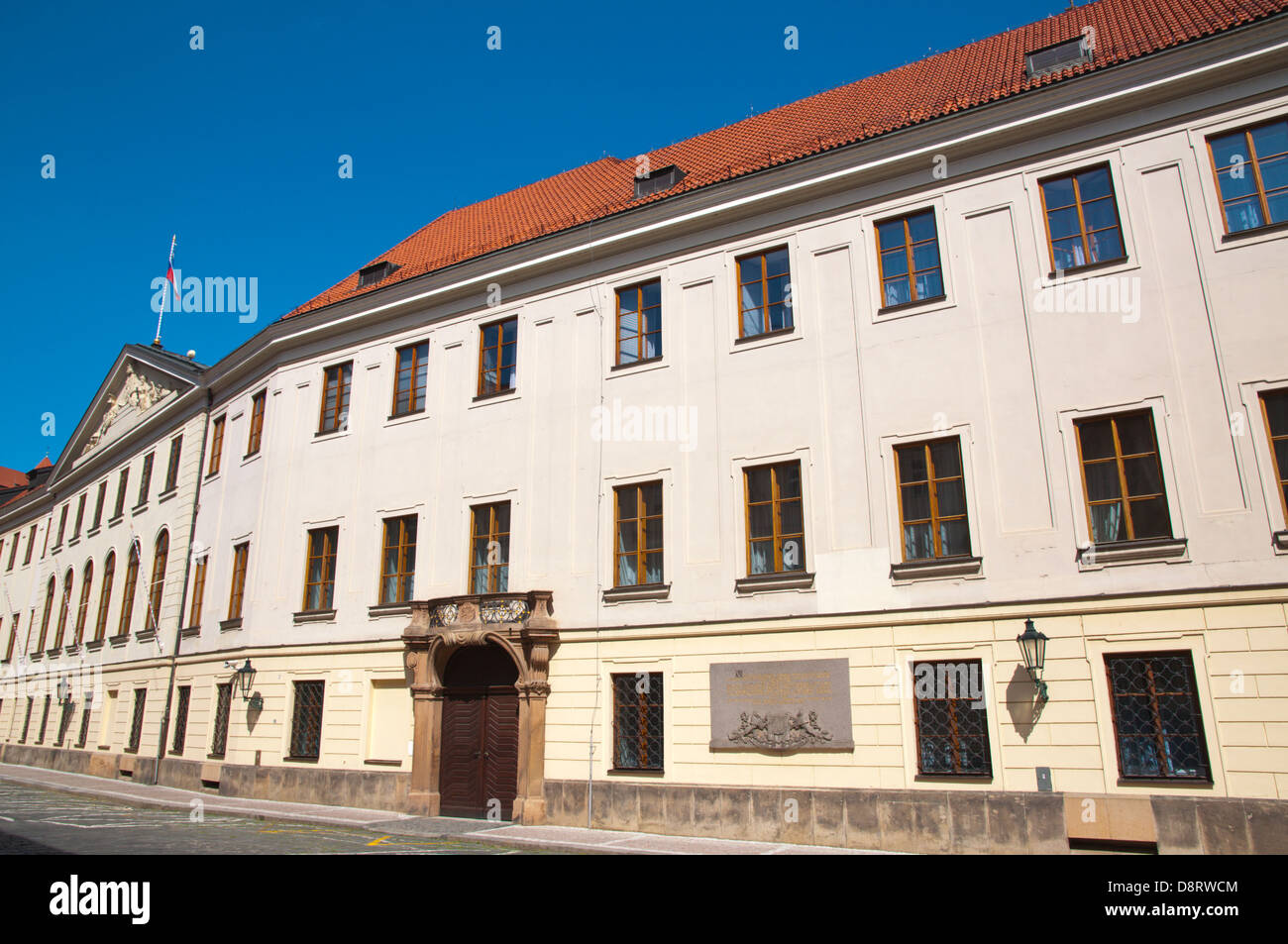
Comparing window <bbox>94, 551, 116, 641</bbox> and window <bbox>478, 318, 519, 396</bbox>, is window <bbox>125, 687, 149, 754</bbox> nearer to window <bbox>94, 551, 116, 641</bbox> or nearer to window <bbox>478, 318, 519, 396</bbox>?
window <bbox>94, 551, 116, 641</bbox>

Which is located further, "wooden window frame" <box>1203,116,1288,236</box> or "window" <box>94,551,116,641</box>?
"window" <box>94,551,116,641</box>

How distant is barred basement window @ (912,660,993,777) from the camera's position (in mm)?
13867

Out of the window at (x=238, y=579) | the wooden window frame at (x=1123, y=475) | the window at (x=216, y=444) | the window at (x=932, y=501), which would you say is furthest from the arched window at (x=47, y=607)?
the wooden window frame at (x=1123, y=475)

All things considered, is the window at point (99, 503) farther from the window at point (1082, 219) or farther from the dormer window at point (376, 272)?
the window at point (1082, 219)

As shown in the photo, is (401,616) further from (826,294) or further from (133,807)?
(826,294)

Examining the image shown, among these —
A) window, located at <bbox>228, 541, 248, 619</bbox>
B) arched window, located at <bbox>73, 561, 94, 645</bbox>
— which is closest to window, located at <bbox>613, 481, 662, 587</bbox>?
window, located at <bbox>228, 541, 248, 619</bbox>

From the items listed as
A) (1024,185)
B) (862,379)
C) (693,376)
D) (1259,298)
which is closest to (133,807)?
(693,376)

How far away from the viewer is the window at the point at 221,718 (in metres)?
23.8

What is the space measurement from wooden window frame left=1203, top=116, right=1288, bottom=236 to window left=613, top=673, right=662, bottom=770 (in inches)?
477

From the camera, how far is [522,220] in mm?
24109

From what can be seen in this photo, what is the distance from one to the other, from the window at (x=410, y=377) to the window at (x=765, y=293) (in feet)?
27.6

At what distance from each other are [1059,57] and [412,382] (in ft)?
51.6

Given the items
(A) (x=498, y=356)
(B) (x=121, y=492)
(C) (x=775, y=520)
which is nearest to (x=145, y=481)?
(B) (x=121, y=492)

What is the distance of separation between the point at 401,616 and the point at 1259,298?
17.3m
